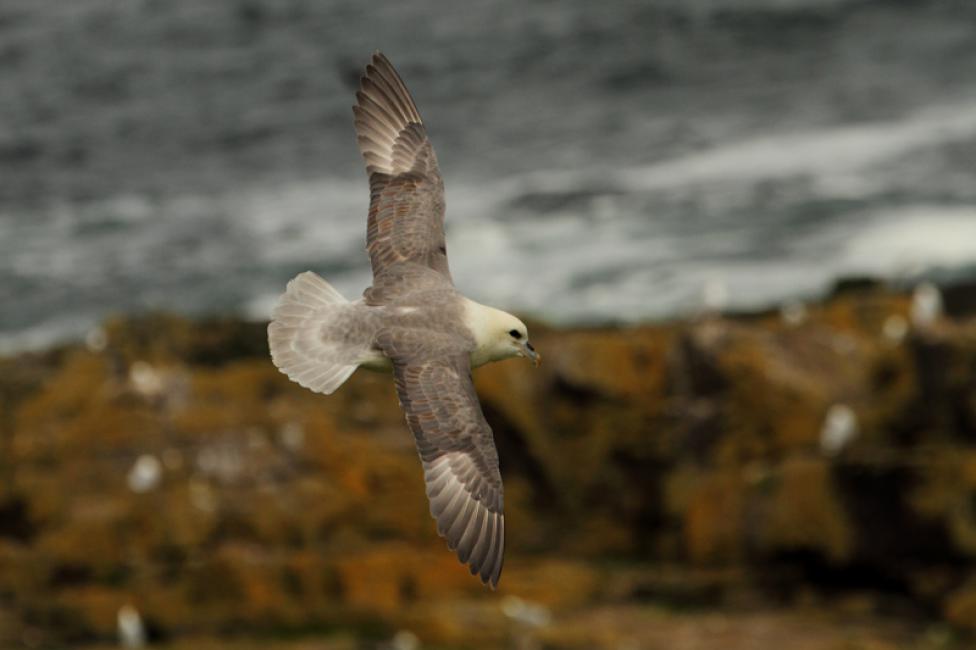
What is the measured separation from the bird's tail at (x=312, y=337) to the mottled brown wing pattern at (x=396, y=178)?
39cm

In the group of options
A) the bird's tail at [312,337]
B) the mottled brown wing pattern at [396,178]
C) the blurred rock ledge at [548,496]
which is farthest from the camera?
the blurred rock ledge at [548,496]

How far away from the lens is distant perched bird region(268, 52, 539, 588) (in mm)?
6828

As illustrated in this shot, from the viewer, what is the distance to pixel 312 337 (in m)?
7.16

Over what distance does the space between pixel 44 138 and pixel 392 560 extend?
1632 centimetres

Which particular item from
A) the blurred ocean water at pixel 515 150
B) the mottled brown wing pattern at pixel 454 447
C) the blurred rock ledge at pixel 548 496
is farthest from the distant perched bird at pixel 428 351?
the blurred ocean water at pixel 515 150

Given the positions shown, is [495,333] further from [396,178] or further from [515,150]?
[515,150]

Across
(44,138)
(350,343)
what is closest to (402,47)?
(44,138)

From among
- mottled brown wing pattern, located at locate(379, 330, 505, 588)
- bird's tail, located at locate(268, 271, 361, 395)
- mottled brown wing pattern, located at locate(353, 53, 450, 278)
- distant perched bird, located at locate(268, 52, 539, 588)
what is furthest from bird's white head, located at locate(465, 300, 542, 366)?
mottled brown wing pattern, located at locate(353, 53, 450, 278)

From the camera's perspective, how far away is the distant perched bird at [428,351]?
683cm

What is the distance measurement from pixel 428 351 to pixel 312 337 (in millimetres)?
524

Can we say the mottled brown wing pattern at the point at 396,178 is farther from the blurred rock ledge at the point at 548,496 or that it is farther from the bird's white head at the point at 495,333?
the blurred rock ledge at the point at 548,496

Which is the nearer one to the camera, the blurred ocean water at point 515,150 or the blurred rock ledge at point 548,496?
the blurred rock ledge at point 548,496

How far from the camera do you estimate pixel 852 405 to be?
13.3 m

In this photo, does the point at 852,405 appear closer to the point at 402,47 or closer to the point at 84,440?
the point at 84,440
